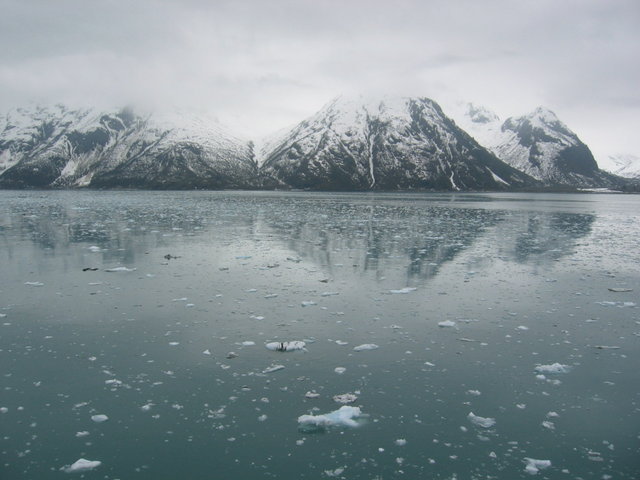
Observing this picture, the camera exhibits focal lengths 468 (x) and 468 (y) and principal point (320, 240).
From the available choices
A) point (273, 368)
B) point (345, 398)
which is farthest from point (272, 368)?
point (345, 398)

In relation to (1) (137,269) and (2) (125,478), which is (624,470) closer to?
(2) (125,478)

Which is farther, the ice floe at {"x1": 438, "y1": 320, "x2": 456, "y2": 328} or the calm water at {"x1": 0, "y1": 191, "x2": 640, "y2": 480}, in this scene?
the ice floe at {"x1": 438, "y1": 320, "x2": 456, "y2": 328}

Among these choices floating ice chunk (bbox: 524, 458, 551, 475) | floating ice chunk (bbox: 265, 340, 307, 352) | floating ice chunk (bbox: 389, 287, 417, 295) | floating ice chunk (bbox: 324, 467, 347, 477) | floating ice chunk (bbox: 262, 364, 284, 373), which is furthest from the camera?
floating ice chunk (bbox: 389, 287, 417, 295)

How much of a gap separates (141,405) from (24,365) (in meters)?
3.66

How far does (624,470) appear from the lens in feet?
24.0

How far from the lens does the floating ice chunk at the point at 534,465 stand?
7305 millimetres

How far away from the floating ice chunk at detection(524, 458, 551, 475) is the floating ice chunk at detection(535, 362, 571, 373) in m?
3.54

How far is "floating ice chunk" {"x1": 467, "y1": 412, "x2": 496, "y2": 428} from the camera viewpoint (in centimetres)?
852

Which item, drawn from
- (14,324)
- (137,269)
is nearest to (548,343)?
(14,324)

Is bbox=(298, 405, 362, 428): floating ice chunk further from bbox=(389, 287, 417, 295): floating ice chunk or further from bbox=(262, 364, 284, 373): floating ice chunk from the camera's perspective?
bbox=(389, 287, 417, 295): floating ice chunk

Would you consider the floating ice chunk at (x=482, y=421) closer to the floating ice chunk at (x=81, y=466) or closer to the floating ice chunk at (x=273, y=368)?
the floating ice chunk at (x=273, y=368)

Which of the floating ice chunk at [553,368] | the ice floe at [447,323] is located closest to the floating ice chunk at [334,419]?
the floating ice chunk at [553,368]

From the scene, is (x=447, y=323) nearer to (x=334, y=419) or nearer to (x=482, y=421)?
(x=482, y=421)

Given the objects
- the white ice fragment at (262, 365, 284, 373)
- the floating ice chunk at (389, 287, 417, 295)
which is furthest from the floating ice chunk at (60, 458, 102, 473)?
the floating ice chunk at (389, 287, 417, 295)
